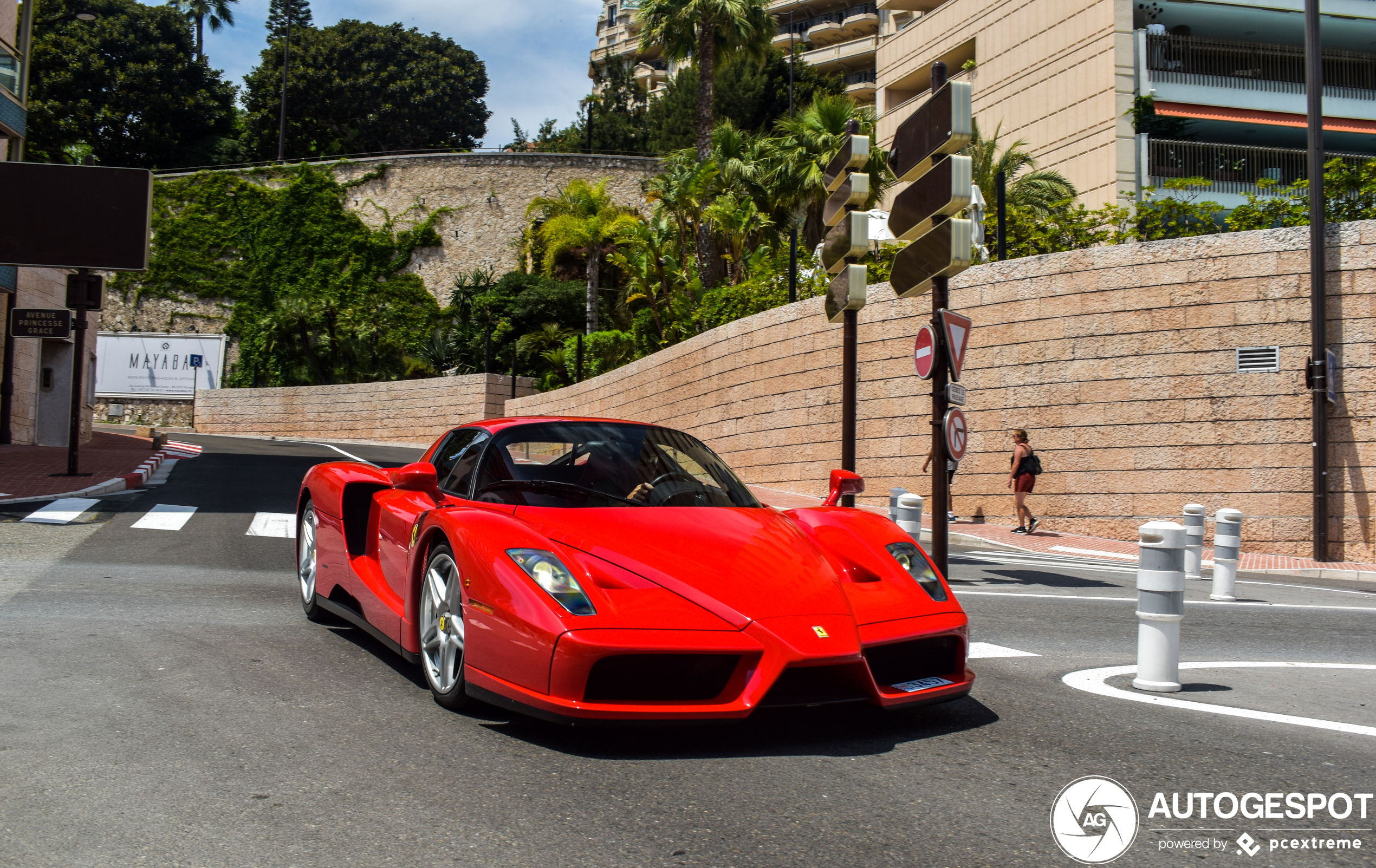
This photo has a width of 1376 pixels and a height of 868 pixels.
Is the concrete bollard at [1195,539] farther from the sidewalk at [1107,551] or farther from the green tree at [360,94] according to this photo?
the green tree at [360,94]

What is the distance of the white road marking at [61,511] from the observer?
11.1 metres

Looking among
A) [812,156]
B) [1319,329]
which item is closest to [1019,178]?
[812,156]

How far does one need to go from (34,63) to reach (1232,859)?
229 feet

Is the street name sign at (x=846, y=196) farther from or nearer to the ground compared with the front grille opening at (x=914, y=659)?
farther from the ground

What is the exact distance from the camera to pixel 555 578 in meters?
3.73

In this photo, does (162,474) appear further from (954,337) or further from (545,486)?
(545,486)

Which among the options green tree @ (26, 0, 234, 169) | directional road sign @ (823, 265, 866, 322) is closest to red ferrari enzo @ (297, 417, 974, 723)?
directional road sign @ (823, 265, 866, 322)

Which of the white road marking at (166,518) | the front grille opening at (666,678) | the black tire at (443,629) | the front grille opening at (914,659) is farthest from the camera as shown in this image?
the white road marking at (166,518)

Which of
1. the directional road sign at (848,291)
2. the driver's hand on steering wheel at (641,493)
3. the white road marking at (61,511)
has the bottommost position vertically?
the white road marking at (61,511)

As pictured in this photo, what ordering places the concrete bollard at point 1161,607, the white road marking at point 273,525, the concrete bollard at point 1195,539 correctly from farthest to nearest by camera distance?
the white road marking at point 273,525
the concrete bollard at point 1195,539
the concrete bollard at point 1161,607

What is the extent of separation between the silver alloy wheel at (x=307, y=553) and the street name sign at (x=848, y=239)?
5.24 metres

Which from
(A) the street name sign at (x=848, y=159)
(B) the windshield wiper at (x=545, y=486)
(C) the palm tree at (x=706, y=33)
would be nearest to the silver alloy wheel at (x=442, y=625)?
(B) the windshield wiper at (x=545, y=486)

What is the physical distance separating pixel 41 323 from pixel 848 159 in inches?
524

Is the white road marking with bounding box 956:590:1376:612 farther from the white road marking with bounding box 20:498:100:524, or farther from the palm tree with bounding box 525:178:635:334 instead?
the palm tree with bounding box 525:178:635:334
